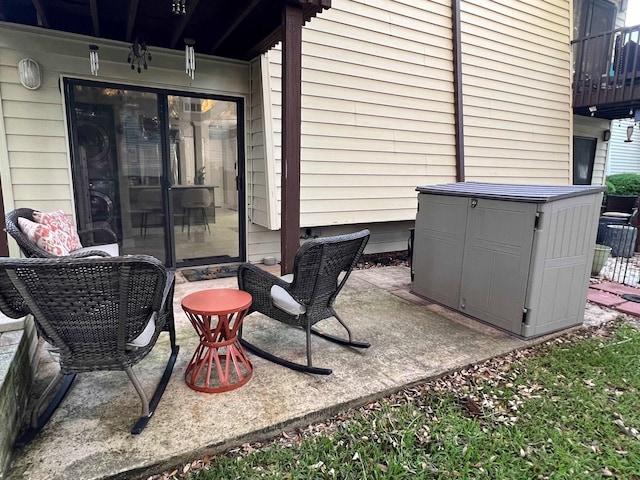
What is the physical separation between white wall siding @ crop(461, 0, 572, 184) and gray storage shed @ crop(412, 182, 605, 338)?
3.13 m

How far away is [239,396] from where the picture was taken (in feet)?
7.29

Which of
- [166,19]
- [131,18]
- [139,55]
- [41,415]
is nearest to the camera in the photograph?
[41,415]

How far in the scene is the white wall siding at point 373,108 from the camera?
477 cm

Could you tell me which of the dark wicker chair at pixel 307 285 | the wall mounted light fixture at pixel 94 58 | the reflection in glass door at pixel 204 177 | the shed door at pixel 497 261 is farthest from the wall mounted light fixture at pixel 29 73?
the shed door at pixel 497 261

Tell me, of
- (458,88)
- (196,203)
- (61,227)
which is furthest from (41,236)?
(458,88)

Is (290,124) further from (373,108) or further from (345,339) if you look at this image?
(373,108)

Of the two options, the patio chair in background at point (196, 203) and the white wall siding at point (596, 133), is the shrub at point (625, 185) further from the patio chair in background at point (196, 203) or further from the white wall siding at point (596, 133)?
the patio chair in background at point (196, 203)

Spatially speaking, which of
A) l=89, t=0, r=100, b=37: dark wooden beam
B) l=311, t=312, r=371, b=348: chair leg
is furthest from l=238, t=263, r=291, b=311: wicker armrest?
l=89, t=0, r=100, b=37: dark wooden beam

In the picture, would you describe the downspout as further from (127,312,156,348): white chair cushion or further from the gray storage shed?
(127,312,156,348): white chair cushion

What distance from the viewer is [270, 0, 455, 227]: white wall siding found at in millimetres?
4766

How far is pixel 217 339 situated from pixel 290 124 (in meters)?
1.87

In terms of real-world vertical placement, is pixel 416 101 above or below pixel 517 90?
below

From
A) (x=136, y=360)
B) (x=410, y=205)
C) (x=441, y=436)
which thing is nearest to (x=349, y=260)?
(x=441, y=436)

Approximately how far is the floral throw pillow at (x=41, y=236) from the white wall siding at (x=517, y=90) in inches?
226
